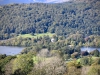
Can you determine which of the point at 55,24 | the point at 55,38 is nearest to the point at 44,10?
the point at 55,24

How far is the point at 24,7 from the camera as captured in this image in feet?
381

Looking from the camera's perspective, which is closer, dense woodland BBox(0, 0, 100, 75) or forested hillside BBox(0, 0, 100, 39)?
dense woodland BBox(0, 0, 100, 75)

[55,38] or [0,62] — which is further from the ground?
[0,62]

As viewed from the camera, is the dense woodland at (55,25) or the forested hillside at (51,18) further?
the forested hillside at (51,18)

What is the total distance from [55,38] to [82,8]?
162 feet

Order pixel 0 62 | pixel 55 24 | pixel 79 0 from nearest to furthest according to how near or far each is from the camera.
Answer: pixel 0 62, pixel 55 24, pixel 79 0

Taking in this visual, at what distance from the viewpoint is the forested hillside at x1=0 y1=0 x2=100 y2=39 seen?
95375 millimetres

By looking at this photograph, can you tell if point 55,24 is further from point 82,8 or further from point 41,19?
point 82,8

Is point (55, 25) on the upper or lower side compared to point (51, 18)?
lower

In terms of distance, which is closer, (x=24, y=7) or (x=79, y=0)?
(x=24, y=7)

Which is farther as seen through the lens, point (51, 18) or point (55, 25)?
point (51, 18)

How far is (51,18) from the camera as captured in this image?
111 m

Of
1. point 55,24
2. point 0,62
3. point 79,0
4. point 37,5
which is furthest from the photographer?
point 79,0

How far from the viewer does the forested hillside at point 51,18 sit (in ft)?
313
